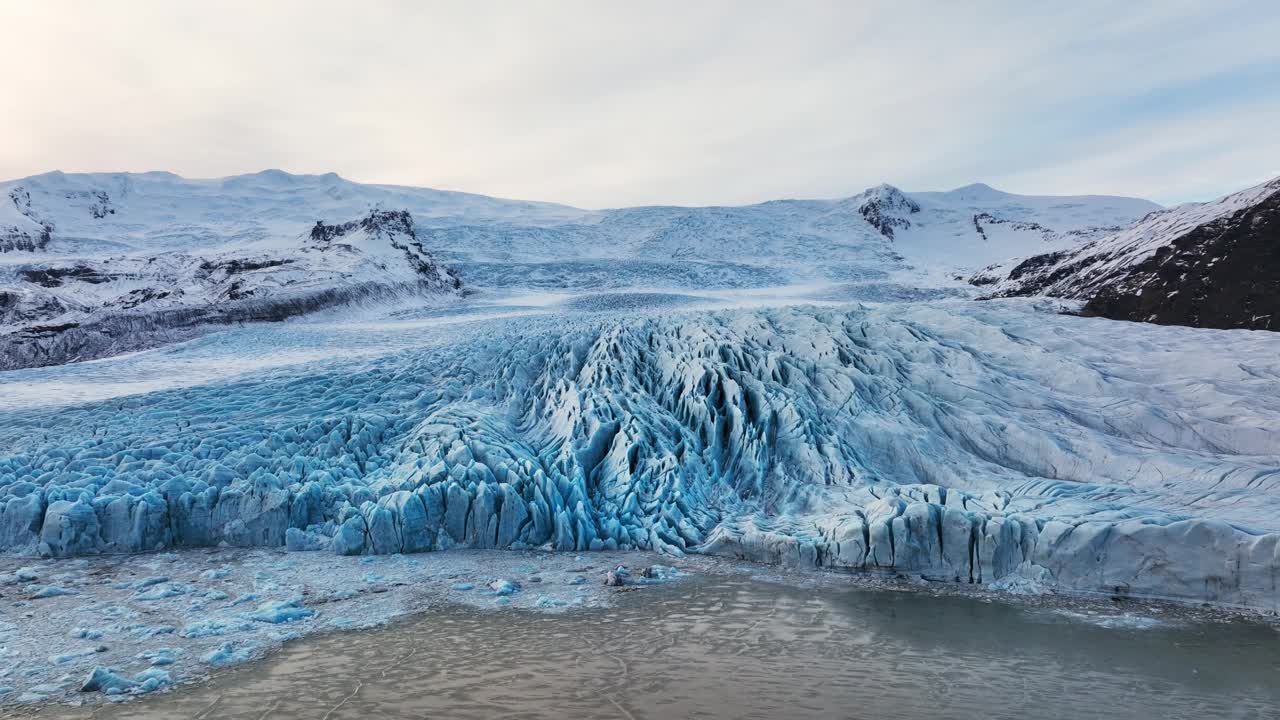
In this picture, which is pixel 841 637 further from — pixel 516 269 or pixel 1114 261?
pixel 516 269

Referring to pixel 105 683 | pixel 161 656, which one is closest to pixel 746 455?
pixel 161 656

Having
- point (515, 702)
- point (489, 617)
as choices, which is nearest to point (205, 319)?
point (489, 617)

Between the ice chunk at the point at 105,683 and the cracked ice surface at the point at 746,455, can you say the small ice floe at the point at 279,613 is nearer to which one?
the ice chunk at the point at 105,683

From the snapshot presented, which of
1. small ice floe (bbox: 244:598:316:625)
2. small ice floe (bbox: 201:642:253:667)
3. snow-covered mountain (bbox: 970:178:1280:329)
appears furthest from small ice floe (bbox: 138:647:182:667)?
snow-covered mountain (bbox: 970:178:1280:329)

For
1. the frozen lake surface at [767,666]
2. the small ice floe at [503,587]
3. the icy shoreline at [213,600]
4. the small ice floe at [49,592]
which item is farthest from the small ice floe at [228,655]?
the small ice floe at [49,592]

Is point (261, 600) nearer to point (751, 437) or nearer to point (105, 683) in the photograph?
point (105, 683)
